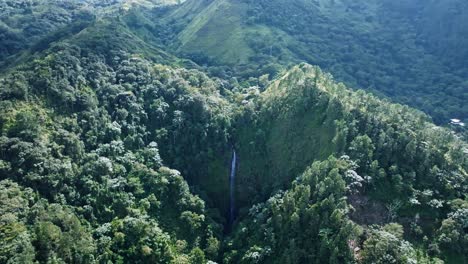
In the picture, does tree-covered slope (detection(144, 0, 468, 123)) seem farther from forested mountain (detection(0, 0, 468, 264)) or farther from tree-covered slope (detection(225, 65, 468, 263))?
tree-covered slope (detection(225, 65, 468, 263))

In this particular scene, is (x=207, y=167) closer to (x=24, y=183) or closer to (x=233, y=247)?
(x=233, y=247)

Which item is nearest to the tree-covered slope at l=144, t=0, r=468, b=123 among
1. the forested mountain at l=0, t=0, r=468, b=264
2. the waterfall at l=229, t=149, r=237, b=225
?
the forested mountain at l=0, t=0, r=468, b=264

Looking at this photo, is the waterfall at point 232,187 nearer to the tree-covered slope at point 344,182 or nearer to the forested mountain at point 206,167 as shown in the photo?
the forested mountain at point 206,167

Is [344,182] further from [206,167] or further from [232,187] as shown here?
[206,167]

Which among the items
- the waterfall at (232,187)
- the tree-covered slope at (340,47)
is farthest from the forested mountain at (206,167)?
the tree-covered slope at (340,47)

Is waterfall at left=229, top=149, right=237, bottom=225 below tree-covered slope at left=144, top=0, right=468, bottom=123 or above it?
below

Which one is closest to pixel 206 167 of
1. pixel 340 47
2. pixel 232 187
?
pixel 232 187

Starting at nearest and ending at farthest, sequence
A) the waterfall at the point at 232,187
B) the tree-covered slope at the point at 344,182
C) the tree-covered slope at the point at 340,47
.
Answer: the tree-covered slope at the point at 344,182 → the waterfall at the point at 232,187 → the tree-covered slope at the point at 340,47

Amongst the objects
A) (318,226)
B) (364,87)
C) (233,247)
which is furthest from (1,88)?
(364,87)

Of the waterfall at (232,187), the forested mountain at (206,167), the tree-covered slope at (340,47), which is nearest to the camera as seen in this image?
the forested mountain at (206,167)
